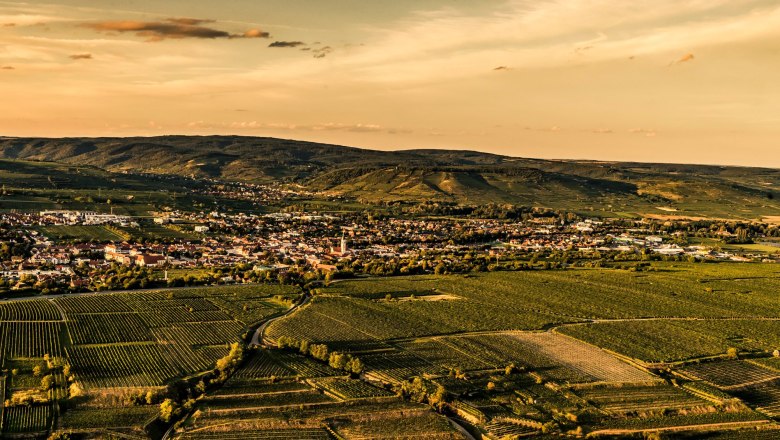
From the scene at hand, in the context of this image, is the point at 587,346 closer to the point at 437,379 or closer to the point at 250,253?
the point at 437,379

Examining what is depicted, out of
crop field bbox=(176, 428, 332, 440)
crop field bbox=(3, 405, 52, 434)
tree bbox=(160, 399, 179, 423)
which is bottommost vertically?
crop field bbox=(3, 405, 52, 434)

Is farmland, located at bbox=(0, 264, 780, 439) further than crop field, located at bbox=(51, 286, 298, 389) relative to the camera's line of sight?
No

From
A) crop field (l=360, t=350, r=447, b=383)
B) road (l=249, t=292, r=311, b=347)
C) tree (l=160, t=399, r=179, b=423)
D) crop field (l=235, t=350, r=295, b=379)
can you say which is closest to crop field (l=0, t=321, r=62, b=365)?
crop field (l=235, t=350, r=295, b=379)

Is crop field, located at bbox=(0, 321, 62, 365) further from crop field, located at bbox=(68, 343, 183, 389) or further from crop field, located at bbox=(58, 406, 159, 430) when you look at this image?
crop field, located at bbox=(58, 406, 159, 430)

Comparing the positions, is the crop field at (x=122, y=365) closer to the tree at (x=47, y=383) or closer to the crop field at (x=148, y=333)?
the crop field at (x=148, y=333)

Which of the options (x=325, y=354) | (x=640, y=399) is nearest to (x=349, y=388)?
(x=325, y=354)

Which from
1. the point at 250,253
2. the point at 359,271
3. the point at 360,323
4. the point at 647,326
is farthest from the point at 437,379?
the point at 250,253

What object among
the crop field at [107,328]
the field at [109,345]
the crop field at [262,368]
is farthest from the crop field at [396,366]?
the crop field at [107,328]

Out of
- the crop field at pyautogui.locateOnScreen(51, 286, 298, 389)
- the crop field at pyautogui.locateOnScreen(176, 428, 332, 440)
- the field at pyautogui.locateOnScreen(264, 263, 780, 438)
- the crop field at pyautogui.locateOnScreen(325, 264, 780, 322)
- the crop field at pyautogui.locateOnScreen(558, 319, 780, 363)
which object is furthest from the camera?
the crop field at pyautogui.locateOnScreen(325, 264, 780, 322)

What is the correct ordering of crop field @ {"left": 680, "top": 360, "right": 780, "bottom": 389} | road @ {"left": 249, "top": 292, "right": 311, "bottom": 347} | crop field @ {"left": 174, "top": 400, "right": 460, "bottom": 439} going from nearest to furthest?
crop field @ {"left": 174, "top": 400, "right": 460, "bottom": 439}
crop field @ {"left": 680, "top": 360, "right": 780, "bottom": 389}
road @ {"left": 249, "top": 292, "right": 311, "bottom": 347}

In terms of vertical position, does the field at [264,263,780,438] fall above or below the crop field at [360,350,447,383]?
above
